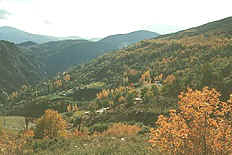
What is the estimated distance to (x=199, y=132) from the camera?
23.8 ft

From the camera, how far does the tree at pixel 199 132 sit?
7.12 meters

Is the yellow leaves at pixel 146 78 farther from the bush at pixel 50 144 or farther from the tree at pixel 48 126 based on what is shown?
the bush at pixel 50 144

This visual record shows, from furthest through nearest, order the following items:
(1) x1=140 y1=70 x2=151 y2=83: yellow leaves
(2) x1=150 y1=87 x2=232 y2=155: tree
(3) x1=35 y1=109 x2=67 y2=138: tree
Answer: (1) x1=140 y1=70 x2=151 y2=83: yellow leaves < (3) x1=35 y1=109 x2=67 y2=138: tree < (2) x1=150 y1=87 x2=232 y2=155: tree

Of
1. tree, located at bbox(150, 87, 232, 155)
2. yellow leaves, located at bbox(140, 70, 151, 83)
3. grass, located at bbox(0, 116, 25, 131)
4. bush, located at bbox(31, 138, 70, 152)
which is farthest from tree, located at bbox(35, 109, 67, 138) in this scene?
yellow leaves, located at bbox(140, 70, 151, 83)

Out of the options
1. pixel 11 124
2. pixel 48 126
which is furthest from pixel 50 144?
pixel 11 124

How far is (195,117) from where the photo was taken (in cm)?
732

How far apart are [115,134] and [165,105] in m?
27.7

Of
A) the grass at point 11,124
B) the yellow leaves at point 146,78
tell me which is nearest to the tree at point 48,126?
the grass at point 11,124

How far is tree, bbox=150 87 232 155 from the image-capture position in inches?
280

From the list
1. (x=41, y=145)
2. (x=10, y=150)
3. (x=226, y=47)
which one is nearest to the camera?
(x=10, y=150)

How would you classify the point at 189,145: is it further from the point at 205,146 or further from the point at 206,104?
the point at 206,104

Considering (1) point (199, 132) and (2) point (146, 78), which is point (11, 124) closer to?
(2) point (146, 78)

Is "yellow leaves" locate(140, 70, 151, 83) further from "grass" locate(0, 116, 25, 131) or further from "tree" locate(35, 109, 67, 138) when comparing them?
"tree" locate(35, 109, 67, 138)

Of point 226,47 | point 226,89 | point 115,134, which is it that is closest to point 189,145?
point 115,134
